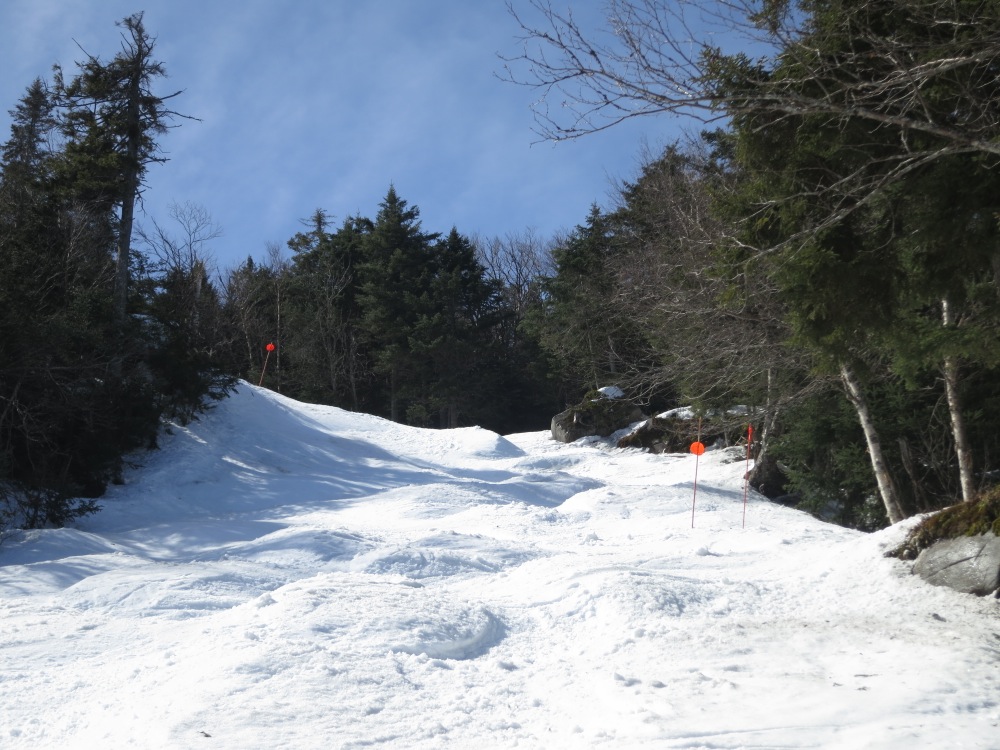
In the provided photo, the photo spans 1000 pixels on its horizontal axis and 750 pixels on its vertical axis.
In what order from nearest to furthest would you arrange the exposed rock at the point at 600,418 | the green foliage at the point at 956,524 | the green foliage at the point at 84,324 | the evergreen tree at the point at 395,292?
the green foliage at the point at 956,524
the green foliage at the point at 84,324
the exposed rock at the point at 600,418
the evergreen tree at the point at 395,292

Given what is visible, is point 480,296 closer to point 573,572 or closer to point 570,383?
point 570,383

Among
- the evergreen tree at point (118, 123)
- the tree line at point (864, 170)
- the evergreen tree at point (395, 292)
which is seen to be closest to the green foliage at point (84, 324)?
the evergreen tree at point (118, 123)

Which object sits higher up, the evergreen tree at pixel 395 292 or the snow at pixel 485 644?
the evergreen tree at pixel 395 292

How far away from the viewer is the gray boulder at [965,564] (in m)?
5.61

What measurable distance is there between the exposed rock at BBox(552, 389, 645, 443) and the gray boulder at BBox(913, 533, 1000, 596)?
2087cm

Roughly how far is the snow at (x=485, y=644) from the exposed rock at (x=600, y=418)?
15.9 metres

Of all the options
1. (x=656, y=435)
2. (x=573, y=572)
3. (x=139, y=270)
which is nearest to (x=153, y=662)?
(x=573, y=572)

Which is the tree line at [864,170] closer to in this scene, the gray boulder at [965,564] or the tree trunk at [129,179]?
the gray boulder at [965,564]

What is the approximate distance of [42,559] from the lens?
9.93m

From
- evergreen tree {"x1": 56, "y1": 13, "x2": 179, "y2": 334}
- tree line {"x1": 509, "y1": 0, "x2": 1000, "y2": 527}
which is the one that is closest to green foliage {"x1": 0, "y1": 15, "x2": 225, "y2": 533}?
evergreen tree {"x1": 56, "y1": 13, "x2": 179, "y2": 334}

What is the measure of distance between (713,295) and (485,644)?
28.0 ft

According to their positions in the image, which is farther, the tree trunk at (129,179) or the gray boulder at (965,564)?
the tree trunk at (129,179)

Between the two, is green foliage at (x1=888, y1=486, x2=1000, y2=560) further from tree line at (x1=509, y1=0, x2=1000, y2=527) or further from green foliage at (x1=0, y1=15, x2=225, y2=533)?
green foliage at (x1=0, y1=15, x2=225, y2=533)

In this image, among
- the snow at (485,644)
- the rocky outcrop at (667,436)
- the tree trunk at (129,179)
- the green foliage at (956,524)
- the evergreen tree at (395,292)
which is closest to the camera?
the snow at (485,644)
